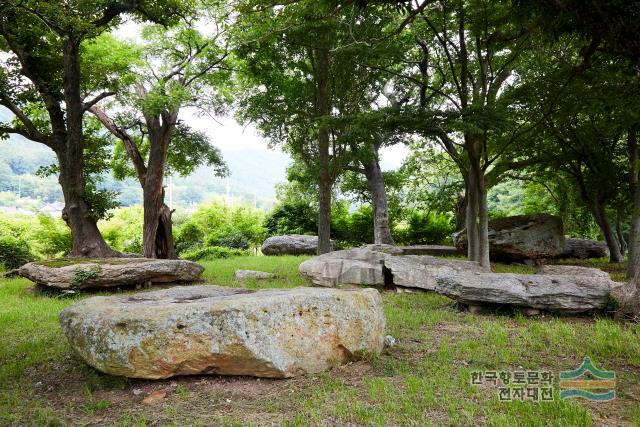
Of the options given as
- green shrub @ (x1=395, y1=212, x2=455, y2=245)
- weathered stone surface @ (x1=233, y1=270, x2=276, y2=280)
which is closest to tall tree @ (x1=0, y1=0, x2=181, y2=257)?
weathered stone surface @ (x1=233, y1=270, x2=276, y2=280)

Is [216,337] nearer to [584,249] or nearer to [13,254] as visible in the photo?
[13,254]

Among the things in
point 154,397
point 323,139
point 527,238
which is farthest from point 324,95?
point 154,397

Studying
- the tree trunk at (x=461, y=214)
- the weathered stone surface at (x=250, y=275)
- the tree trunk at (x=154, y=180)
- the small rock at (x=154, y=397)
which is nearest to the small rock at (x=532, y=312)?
the small rock at (x=154, y=397)

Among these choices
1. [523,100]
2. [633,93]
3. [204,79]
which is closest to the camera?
[633,93]

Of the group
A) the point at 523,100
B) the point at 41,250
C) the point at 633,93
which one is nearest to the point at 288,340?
the point at 633,93

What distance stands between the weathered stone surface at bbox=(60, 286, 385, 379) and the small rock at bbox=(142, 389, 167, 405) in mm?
151

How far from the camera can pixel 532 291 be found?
660 centimetres

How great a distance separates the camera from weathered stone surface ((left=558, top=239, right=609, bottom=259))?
658 inches

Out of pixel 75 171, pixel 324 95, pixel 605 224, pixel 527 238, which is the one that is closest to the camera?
pixel 75 171

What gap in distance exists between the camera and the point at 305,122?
13.1 meters

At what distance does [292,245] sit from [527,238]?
10.4 m

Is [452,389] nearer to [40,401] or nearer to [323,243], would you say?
[40,401]

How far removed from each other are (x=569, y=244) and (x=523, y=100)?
1028cm

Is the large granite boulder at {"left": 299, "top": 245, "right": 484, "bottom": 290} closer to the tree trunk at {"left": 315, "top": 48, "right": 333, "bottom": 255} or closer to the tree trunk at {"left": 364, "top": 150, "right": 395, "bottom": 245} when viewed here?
the tree trunk at {"left": 315, "top": 48, "right": 333, "bottom": 255}
